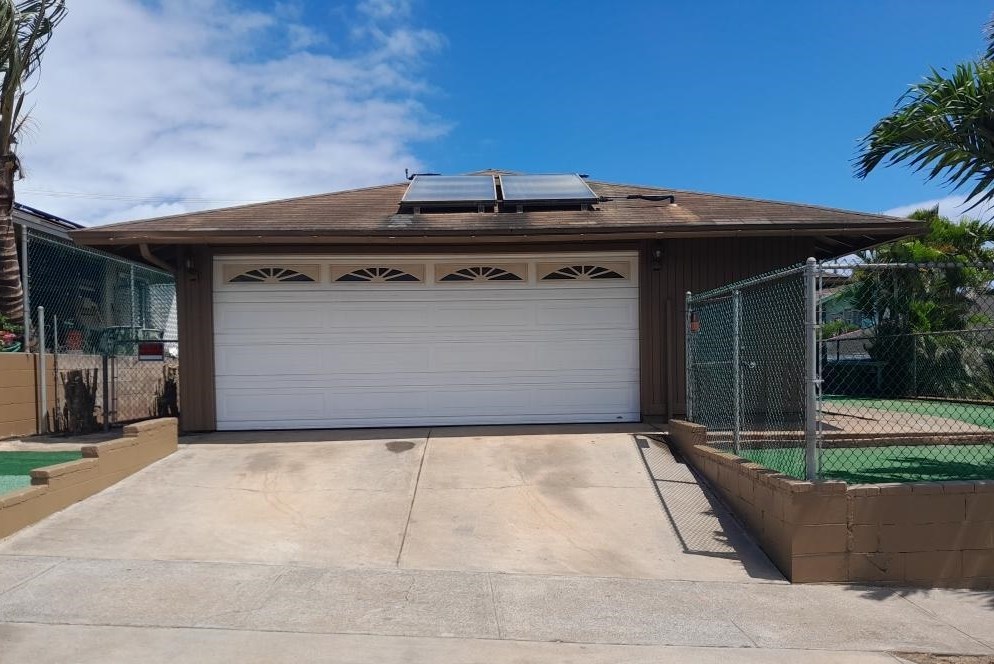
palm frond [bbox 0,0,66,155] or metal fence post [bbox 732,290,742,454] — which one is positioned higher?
palm frond [bbox 0,0,66,155]

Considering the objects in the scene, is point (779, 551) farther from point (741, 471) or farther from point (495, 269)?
point (495, 269)

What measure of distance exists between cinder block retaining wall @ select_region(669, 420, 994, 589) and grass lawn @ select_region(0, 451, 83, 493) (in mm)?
7028

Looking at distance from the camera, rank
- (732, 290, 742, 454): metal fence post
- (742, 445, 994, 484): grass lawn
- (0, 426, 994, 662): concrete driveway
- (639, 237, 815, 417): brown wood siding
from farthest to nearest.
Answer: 1. (639, 237, 815, 417): brown wood siding
2. (732, 290, 742, 454): metal fence post
3. (742, 445, 994, 484): grass lawn
4. (0, 426, 994, 662): concrete driveway

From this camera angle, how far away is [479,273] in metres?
10.2

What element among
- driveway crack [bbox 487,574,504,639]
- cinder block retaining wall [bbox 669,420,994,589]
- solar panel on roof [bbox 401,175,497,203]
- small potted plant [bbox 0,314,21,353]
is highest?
solar panel on roof [bbox 401,175,497,203]

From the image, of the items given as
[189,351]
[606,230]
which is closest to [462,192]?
[606,230]

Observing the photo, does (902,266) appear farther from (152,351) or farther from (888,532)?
(152,351)

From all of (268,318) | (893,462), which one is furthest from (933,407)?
(268,318)

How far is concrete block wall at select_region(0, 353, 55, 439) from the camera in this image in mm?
9516

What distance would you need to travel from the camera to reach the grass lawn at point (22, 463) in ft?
23.7

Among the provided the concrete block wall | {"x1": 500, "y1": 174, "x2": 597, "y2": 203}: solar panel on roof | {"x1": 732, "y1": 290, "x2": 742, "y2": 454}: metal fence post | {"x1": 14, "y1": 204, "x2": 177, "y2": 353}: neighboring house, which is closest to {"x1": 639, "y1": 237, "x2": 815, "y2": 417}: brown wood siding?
{"x1": 500, "y1": 174, "x2": 597, "y2": 203}: solar panel on roof

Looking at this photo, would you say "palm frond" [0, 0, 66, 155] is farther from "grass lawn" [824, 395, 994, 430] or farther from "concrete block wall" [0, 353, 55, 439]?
"grass lawn" [824, 395, 994, 430]

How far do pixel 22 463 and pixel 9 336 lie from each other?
3344mm

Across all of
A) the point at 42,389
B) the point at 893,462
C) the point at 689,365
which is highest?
the point at 689,365
